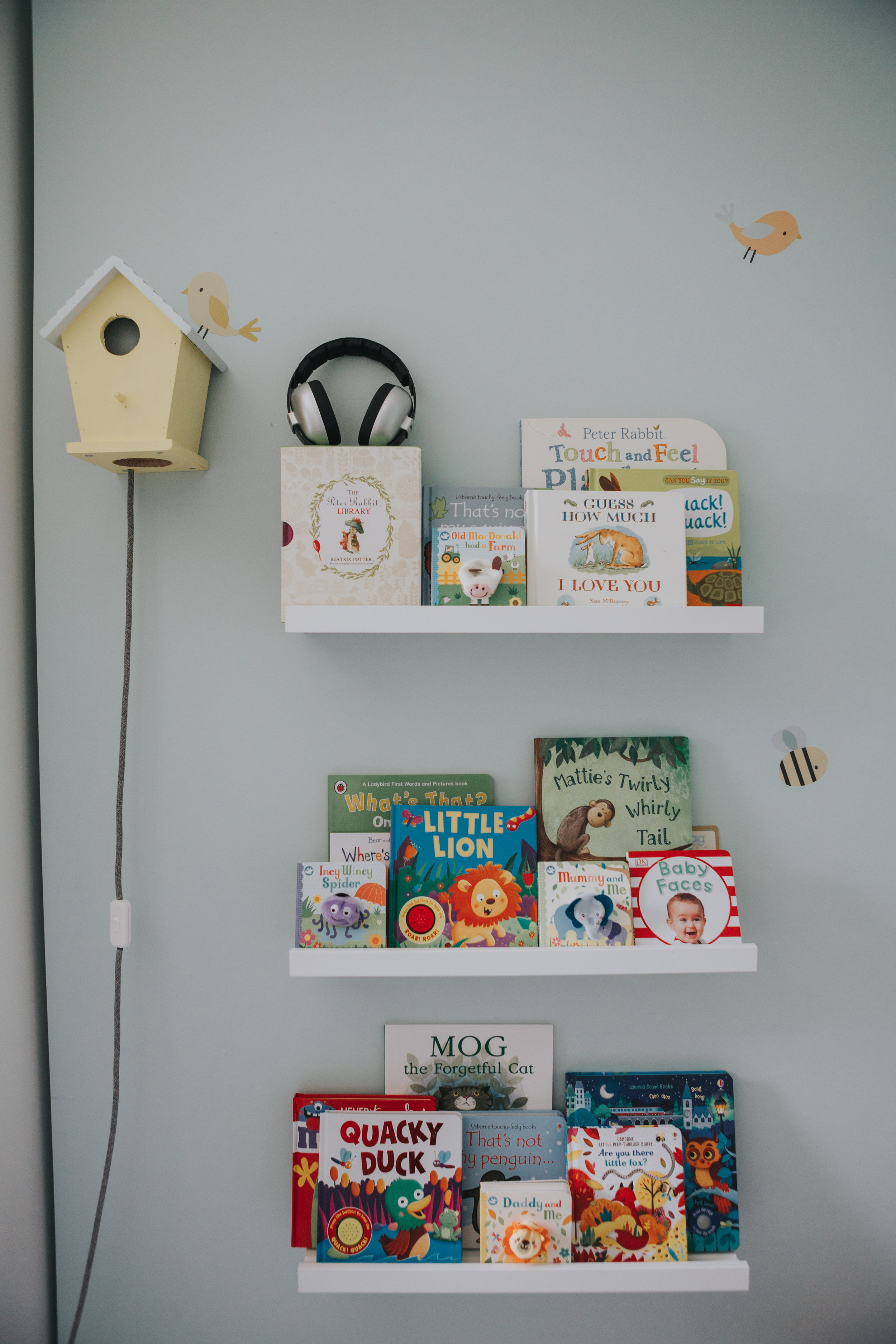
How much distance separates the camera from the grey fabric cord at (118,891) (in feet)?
3.90

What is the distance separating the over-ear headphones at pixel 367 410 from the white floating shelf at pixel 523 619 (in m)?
0.27

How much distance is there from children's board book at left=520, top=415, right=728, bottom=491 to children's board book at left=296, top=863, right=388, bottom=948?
2.18 feet

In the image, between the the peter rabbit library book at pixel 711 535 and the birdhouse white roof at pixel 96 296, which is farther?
the the peter rabbit library book at pixel 711 535

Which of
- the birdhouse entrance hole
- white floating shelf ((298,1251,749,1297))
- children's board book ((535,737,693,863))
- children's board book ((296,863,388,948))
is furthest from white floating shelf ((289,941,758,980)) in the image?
the birdhouse entrance hole

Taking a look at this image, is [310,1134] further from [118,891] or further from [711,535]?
[711,535]

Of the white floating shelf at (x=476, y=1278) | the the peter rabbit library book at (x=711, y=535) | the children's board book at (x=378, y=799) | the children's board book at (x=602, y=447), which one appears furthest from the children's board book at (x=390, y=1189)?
the children's board book at (x=602, y=447)

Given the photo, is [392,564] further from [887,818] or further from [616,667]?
[887,818]

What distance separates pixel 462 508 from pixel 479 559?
9 centimetres

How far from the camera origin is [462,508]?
1.17 metres

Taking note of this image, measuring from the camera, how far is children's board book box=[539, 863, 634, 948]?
111 centimetres

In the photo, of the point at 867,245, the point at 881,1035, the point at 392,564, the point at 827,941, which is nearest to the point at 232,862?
the point at 392,564

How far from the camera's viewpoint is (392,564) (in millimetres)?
1117

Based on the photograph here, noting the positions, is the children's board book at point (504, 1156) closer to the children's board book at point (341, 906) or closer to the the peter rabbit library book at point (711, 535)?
the children's board book at point (341, 906)

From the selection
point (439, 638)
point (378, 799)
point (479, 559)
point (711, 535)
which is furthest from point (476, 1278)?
point (711, 535)
